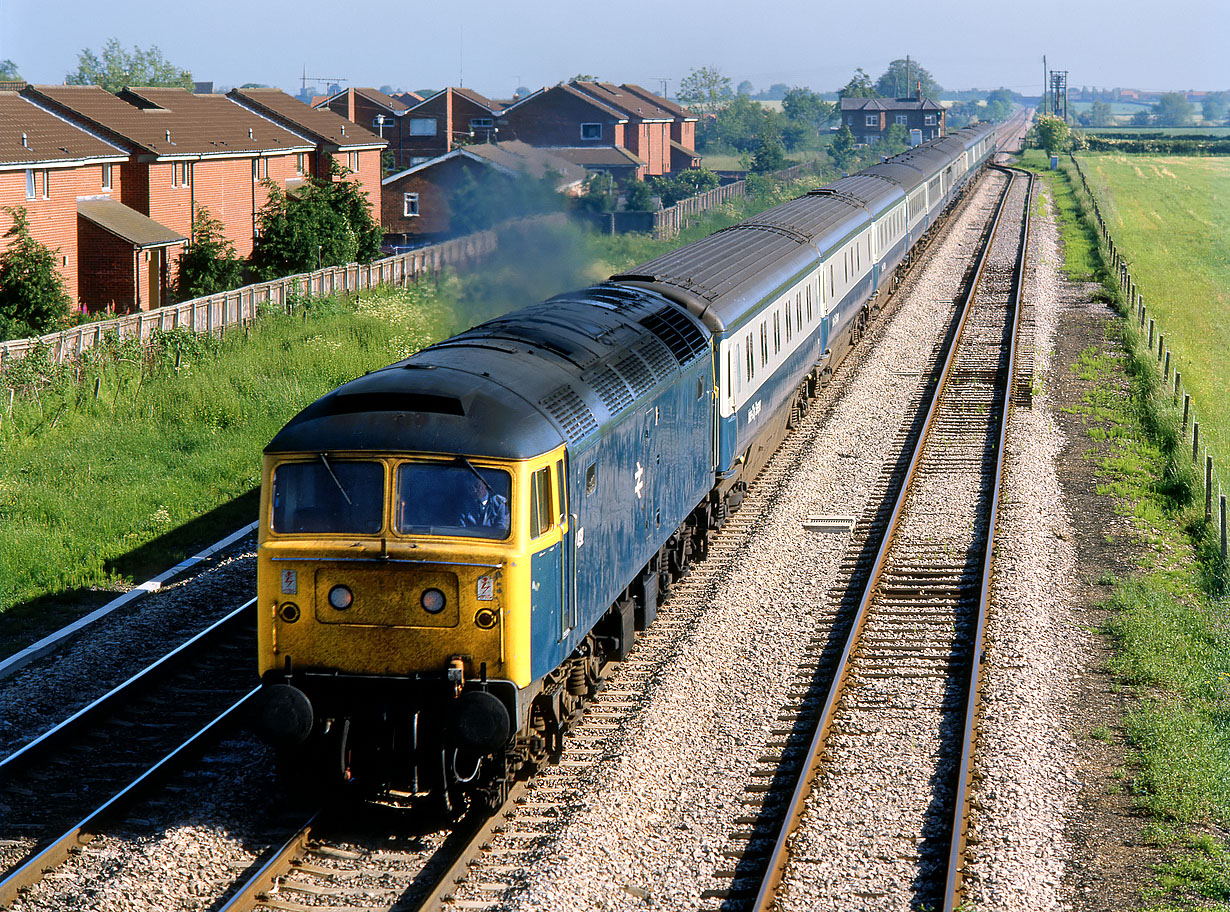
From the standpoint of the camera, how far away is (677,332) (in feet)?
45.2

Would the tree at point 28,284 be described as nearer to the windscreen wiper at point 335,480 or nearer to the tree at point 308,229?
the tree at point 308,229

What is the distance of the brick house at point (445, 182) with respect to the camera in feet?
144

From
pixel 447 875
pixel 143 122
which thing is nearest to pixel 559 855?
pixel 447 875

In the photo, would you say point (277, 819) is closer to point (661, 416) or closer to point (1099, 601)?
point (661, 416)

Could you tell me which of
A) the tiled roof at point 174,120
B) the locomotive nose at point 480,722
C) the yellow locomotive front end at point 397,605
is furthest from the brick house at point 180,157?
the locomotive nose at point 480,722

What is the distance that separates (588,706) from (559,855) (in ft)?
8.91

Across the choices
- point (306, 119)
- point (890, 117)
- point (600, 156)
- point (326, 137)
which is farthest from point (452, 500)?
point (890, 117)

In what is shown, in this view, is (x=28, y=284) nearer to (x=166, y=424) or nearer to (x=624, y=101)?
(x=166, y=424)

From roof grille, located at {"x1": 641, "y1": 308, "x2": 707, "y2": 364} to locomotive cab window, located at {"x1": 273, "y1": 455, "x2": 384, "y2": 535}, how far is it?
16.2 ft

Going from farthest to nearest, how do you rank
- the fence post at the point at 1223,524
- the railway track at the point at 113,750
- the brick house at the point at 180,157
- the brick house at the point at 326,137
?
the brick house at the point at 326,137, the brick house at the point at 180,157, the fence post at the point at 1223,524, the railway track at the point at 113,750

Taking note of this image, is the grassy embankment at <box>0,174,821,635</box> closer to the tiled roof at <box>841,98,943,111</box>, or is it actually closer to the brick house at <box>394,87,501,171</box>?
the brick house at <box>394,87,501,171</box>

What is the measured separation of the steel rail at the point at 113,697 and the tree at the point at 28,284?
18444 millimetres

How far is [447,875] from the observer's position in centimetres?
852

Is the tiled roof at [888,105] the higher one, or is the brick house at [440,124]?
the tiled roof at [888,105]
